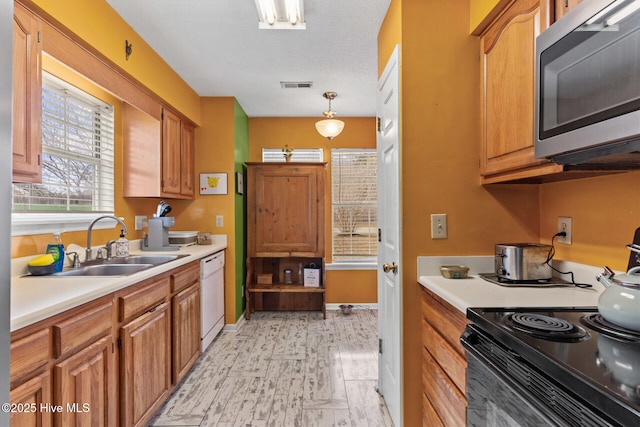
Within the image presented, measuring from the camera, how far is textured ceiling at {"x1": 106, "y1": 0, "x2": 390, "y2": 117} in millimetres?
2047

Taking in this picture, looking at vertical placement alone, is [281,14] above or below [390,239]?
above

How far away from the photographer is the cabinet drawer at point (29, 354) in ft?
3.34

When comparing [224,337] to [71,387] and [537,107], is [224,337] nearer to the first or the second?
[71,387]

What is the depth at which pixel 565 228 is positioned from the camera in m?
1.55

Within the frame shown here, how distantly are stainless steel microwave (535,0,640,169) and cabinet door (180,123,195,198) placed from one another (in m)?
2.94

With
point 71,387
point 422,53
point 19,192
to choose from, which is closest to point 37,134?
point 19,192

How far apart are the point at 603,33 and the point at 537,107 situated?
290 mm

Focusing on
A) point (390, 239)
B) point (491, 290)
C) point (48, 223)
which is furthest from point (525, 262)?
point (48, 223)

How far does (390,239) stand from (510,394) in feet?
3.82

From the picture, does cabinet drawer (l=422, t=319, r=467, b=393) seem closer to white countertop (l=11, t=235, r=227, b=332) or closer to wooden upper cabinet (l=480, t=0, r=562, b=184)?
wooden upper cabinet (l=480, t=0, r=562, b=184)

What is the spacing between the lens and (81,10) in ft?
5.73

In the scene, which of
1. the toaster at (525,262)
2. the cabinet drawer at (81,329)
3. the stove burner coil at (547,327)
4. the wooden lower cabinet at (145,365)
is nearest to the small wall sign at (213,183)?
the wooden lower cabinet at (145,365)

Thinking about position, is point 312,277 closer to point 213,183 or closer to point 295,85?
point 213,183

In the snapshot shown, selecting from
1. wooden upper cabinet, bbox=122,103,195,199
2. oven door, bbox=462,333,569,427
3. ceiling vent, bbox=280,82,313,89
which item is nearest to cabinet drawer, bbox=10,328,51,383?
oven door, bbox=462,333,569,427
